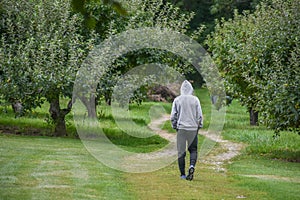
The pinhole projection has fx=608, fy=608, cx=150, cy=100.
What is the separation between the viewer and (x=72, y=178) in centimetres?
1137

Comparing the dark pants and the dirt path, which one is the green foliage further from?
the dark pants

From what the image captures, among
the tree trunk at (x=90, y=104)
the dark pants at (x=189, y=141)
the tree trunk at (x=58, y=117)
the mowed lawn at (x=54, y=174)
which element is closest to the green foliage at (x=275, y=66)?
the dark pants at (x=189, y=141)

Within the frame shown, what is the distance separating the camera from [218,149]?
18.5 meters

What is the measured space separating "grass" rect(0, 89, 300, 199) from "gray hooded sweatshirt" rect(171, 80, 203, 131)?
42.5 inches

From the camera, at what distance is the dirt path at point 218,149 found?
15.4 meters

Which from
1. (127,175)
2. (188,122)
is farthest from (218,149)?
(188,122)

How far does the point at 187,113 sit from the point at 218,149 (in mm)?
7150

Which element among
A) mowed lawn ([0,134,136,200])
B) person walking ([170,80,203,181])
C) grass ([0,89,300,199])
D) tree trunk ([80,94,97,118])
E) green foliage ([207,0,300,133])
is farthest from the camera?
tree trunk ([80,94,97,118])

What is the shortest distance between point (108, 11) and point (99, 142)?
409 cm

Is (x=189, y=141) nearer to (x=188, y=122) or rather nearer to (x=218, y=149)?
(x=188, y=122)

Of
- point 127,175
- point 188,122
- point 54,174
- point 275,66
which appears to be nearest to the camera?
point 188,122

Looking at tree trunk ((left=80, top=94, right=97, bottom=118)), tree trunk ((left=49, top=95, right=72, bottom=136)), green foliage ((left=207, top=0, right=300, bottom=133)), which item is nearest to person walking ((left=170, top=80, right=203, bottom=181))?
green foliage ((left=207, top=0, right=300, bottom=133))

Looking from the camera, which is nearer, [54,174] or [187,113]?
[187,113]

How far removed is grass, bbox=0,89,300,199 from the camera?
10156 mm
